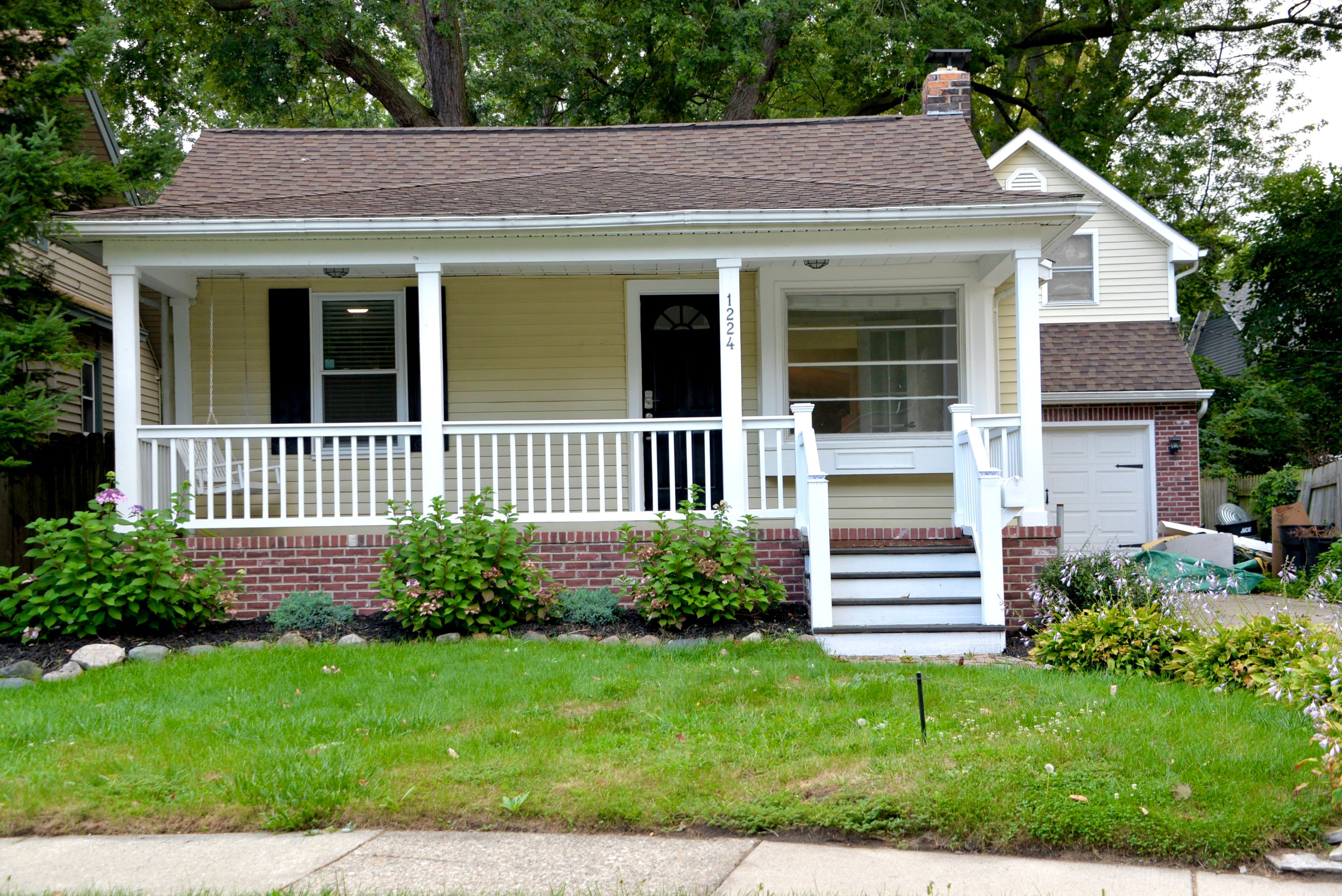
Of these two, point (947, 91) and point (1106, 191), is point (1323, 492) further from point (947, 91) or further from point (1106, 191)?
point (947, 91)

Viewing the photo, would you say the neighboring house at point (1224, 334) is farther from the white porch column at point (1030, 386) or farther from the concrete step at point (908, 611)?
the concrete step at point (908, 611)

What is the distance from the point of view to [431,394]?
8.58 m

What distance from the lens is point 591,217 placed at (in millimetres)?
8422

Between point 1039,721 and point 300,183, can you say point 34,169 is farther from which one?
point 1039,721

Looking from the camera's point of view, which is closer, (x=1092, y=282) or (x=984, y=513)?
(x=984, y=513)

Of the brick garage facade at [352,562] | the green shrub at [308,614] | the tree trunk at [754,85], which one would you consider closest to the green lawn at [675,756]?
the green shrub at [308,614]

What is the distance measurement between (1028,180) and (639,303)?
7478 mm

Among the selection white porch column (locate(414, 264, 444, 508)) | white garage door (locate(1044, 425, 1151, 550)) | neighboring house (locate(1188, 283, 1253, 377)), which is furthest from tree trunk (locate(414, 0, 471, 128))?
neighboring house (locate(1188, 283, 1253, 377))

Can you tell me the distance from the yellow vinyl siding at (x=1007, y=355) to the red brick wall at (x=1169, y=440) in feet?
12.2

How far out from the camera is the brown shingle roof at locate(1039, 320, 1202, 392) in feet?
46.6

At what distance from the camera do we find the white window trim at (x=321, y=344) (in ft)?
34.3

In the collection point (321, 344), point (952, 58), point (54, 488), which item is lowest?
point (54, 488)

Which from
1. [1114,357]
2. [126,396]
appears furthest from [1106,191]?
[126,396]

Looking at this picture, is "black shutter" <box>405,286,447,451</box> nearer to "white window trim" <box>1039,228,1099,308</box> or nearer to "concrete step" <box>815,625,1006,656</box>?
"concrete step" <box>815,625,1006,656</box>
